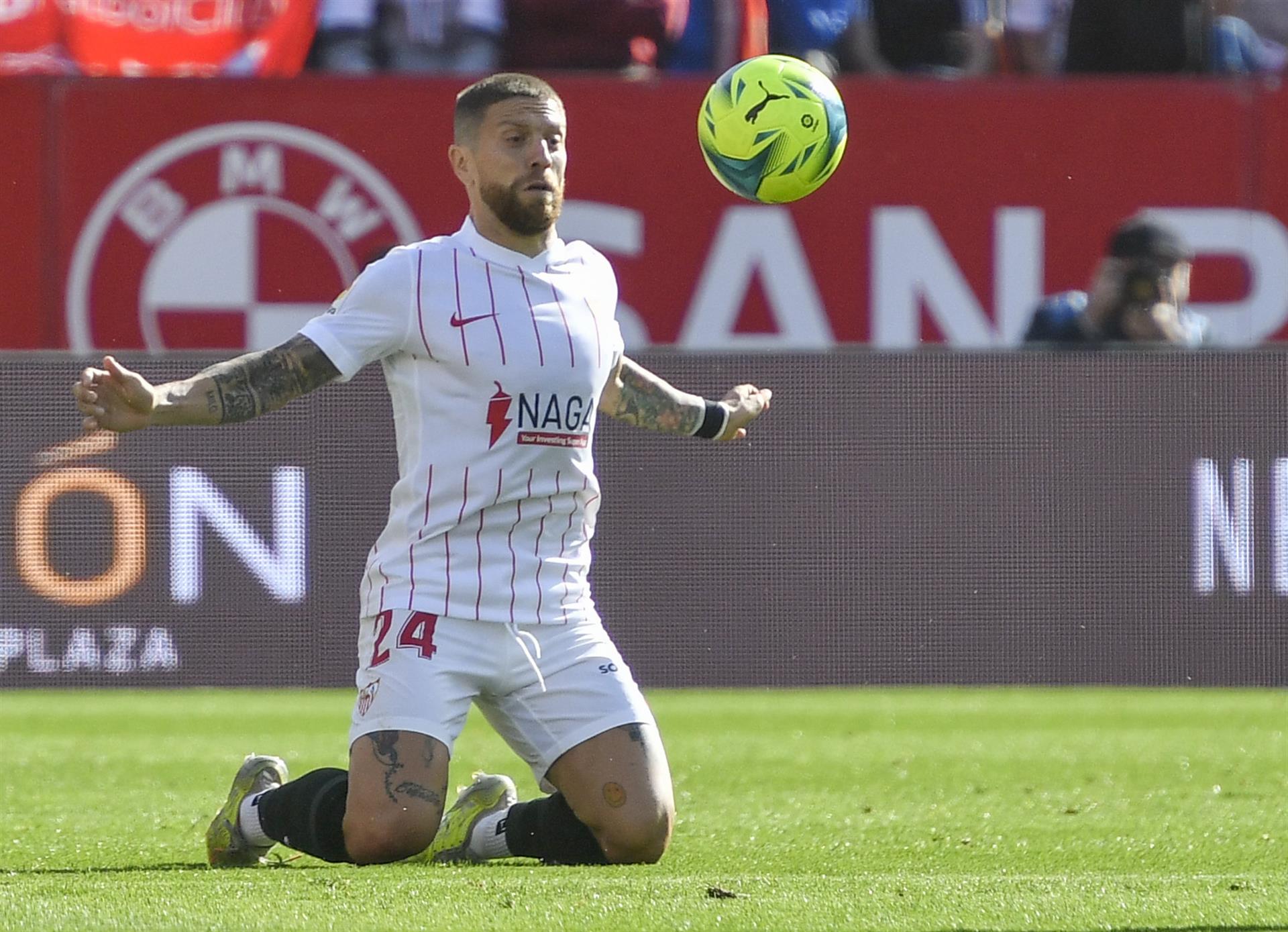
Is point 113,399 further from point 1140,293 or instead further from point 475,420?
point 1140,293

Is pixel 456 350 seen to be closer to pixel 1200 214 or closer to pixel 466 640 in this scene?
pixel 466 640

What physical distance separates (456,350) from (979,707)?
4.91 m

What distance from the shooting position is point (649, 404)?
18.8ft

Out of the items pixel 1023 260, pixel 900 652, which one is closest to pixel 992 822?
pixel 900 652

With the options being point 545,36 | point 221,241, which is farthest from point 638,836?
point 545,36

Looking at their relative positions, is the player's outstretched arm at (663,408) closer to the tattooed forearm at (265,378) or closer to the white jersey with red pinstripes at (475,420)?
the white jersey with red pinstripes at (475,420)

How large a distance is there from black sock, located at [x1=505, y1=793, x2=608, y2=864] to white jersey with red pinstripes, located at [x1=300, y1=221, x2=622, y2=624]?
469 mm

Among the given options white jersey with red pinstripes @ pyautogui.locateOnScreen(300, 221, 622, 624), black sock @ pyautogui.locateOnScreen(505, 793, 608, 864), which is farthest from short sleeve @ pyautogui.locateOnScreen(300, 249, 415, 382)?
black sock @ pyautogui.locateOnScreen(505, 793, 608, 864)

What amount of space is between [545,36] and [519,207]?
6.61 meters

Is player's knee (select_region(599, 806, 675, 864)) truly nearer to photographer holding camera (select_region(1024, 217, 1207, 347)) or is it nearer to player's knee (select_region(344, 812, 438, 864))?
player's knee (select_region(344, 812, 438, 864))

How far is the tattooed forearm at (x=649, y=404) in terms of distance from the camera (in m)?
5.68

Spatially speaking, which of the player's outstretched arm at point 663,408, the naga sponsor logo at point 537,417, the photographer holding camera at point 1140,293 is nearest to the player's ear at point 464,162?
the naga sponsor logo at point 537,417

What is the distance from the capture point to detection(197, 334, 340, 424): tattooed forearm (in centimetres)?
494

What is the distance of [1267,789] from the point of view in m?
6.92
